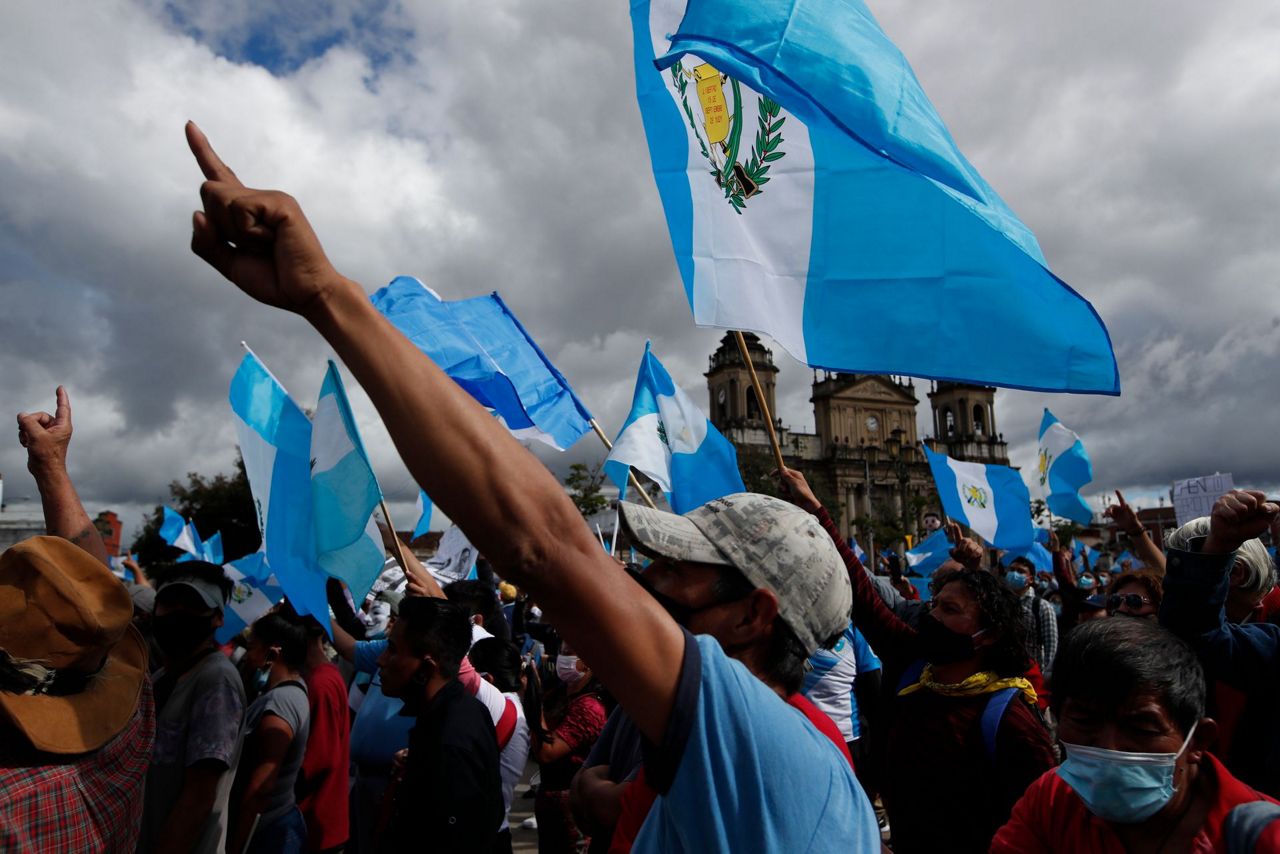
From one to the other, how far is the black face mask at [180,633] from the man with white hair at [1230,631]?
335 centimetres

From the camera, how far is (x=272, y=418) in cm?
514

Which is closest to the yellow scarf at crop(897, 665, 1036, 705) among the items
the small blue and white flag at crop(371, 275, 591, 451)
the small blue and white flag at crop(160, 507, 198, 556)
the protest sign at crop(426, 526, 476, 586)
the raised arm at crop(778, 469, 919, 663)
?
the raised arm at crop(778, 469, 919, 663)

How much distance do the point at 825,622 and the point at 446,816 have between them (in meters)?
1.95

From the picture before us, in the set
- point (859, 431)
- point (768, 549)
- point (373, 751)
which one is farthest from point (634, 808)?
point (859, 431)

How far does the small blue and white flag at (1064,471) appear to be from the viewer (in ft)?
32.9

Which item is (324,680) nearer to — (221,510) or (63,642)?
(63,642)

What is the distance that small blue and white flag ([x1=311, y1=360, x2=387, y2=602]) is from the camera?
4.24 meters

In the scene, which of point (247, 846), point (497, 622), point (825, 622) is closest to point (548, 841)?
point (247, 846)

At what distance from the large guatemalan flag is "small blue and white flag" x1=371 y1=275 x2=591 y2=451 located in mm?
2652

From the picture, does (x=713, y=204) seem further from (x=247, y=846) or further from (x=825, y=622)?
(x=247, y=846)

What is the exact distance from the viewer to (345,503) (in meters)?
4.30

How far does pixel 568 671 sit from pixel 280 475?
1.92m

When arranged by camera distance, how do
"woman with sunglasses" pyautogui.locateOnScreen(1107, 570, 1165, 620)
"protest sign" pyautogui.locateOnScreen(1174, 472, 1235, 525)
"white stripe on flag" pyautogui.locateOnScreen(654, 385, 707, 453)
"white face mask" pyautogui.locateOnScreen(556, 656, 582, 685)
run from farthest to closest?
"white stripe on flag" pyautogui.locateOnScreen(654, 385, 707, 453), "protest sign" pyautogui.locateOnScreen(1174, 472, 1235, 525), "white face mask" pyautogui.locateOnScreen(556, 656, 582, 685), "woman with sunglasses" pyautogui.locateOnScreen(1107, 570, 1165, 620)

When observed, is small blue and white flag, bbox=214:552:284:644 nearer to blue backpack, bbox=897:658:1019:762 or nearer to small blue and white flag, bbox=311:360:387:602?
small blue and white flag, bbox=311:360:387:602
